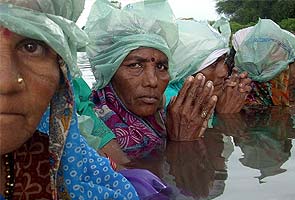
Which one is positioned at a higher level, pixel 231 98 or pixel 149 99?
pixel 149 99

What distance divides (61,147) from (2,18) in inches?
15.3

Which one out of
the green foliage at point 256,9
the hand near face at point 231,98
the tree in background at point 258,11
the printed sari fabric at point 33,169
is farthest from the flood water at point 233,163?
the green foliage at point 256,9

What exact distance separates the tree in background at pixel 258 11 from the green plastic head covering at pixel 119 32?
17073mm

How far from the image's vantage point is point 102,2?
3.05m

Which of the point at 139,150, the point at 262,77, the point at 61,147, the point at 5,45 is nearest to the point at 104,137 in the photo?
the point at 139,150

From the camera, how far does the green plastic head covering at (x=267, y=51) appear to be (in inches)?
191

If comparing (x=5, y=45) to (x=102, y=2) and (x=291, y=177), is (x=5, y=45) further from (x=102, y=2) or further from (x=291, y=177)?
(x=102, y=2)

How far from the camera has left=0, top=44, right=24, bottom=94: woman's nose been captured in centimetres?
127

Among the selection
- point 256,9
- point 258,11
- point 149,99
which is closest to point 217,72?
point 149,99

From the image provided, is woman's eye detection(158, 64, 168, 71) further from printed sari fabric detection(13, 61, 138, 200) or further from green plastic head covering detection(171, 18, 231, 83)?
printed sari fabric detection(13, 61, 138, 200)

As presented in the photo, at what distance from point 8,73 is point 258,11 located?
1144 inches

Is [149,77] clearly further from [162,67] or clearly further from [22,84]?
[22,84]

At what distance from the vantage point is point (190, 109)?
3199 millimetres

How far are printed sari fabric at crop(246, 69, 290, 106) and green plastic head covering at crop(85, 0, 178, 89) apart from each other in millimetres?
1920
